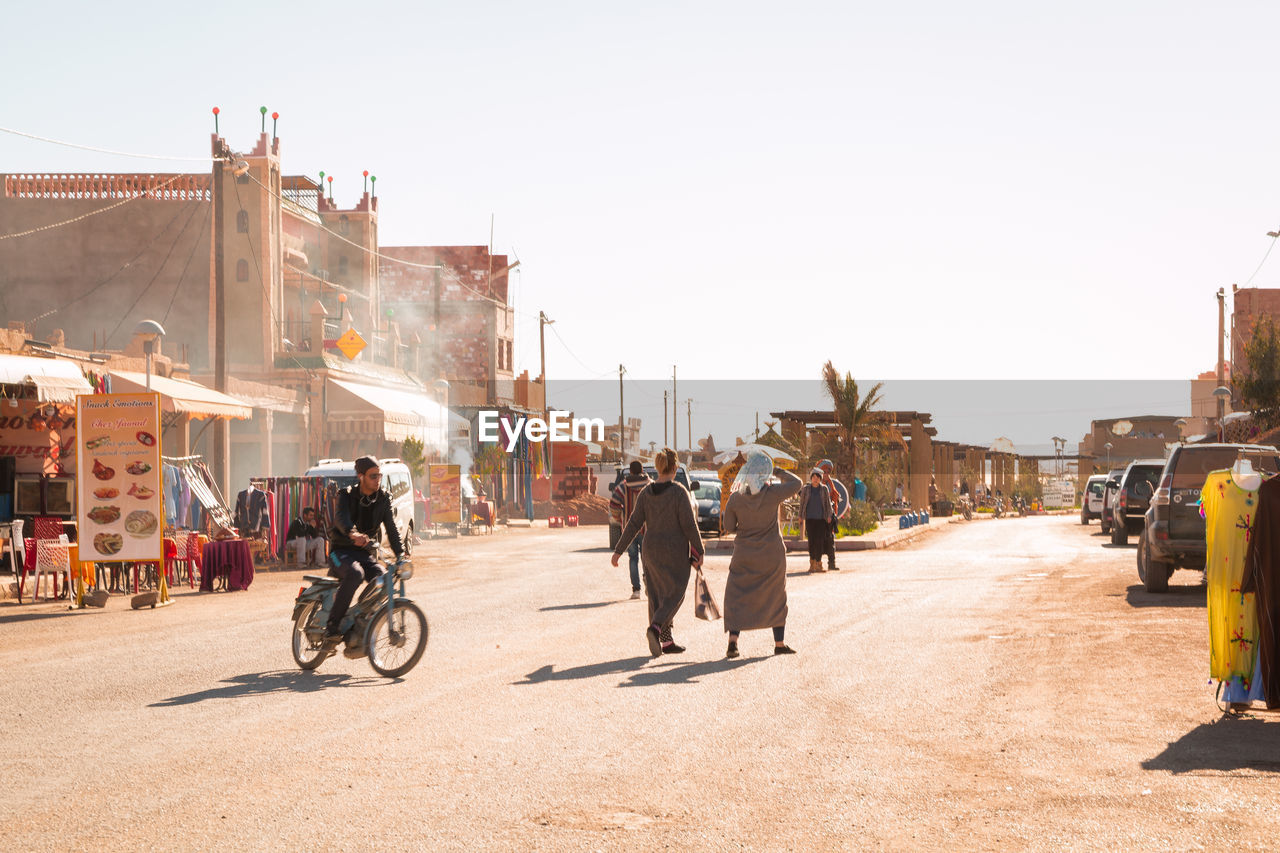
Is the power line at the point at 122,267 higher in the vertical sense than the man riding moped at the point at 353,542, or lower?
higher

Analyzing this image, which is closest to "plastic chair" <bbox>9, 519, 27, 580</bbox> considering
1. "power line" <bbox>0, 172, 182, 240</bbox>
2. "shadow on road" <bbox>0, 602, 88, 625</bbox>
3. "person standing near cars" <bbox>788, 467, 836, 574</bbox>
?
"shadow on road" <bbox>0, 602, 88, 625</bbox>

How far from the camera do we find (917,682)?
10070 millimetres

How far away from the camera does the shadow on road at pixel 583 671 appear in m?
10.5

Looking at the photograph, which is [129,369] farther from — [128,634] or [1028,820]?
[1028,820]

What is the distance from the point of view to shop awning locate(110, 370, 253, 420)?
23797mm

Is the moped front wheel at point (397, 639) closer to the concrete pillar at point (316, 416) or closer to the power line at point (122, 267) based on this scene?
the concrete pillar at point (316, 416)

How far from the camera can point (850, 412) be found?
135 feet

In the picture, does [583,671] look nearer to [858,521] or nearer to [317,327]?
[858,521]

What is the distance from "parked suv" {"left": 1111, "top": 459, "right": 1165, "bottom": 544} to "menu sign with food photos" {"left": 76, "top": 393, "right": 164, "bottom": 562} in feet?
67.7

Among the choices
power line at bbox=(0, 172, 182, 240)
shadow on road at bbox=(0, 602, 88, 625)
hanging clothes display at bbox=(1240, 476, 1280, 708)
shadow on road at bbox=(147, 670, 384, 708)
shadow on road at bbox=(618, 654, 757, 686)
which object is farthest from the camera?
power line at bbox=(0, 172, 182, 240)

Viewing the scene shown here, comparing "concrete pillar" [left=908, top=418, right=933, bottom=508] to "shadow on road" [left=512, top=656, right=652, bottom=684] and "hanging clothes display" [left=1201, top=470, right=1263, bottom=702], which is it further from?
"hanging clothes display" [left=1201, top=470, right=1263, bottom=702]

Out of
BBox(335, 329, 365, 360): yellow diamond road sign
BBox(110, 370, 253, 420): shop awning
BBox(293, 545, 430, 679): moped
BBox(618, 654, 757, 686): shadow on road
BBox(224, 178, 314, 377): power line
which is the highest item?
BBox(224, 178, 314, 377): power line

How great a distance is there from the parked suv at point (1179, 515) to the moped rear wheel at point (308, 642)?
10697mm

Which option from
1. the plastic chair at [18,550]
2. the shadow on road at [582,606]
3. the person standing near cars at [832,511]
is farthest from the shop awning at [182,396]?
the person standing near cars at [832,511]
